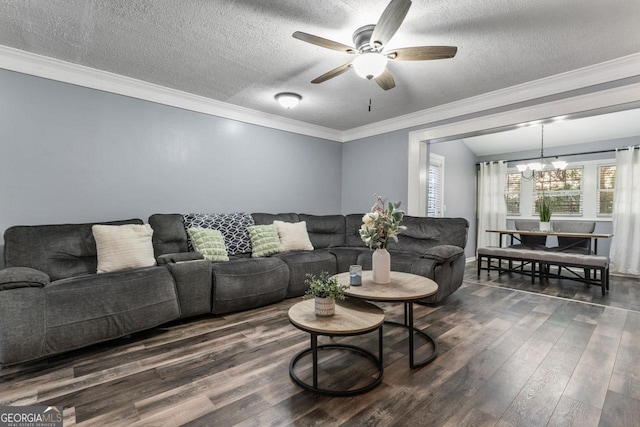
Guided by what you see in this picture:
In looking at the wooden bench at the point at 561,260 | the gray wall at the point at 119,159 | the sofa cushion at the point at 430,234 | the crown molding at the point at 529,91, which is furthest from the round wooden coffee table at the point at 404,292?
the wooden bench at the point at 561,260

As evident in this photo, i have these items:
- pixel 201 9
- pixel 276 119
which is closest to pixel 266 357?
pixel 201 9

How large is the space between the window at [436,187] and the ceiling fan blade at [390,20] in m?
3.93

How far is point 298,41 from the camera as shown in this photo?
8.36ft

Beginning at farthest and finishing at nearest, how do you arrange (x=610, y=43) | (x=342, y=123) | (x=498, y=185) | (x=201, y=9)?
(x=498, y=185)
(x=342, y=123)
(x=610, y=43)
(x=201, y=9)

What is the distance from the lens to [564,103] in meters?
3.21

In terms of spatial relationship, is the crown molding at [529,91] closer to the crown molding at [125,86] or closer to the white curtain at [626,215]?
the crown molding at [125,86]

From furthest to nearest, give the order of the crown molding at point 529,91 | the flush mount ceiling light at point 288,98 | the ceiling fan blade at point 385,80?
the flush mount ceiling light at point 288,98 → the crown molding at point 529,91 → the ceiling fan blade at point 385,80

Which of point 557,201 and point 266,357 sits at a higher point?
point 557,201

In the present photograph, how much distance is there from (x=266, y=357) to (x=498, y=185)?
21.3ft

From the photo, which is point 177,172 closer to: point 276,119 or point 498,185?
point 276,119

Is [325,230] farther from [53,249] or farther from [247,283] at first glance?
[53,249]

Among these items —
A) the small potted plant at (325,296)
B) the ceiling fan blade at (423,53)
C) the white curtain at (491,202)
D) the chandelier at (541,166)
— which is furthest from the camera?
the white curtain at (491,202)

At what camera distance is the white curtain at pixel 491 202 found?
21.7ft

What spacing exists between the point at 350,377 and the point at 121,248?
2.30m
